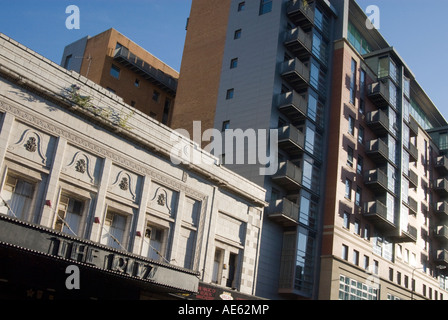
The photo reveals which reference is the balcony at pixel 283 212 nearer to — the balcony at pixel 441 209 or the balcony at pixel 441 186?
the balcony at pixel 441 209

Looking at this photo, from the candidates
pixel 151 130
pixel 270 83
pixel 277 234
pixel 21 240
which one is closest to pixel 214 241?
pixel 151 130

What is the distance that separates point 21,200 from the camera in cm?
2092

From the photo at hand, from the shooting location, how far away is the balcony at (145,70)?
180ft

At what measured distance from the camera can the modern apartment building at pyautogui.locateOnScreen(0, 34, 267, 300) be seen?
65.8 feet

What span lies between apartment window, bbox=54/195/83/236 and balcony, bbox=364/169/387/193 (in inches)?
1241

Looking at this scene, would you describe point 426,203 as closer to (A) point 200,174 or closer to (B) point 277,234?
(B) point 277,234

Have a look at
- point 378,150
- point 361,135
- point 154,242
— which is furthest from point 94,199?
point 361,135

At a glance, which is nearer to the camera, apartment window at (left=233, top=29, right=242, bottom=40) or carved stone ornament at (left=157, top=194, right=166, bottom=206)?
carved stone ornament at (left=157, top=194, right=166, bottom=206)

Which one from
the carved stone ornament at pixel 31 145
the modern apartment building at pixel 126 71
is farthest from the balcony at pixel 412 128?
the carved stone ornament at pixel 31 145

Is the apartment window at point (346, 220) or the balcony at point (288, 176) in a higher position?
the balcony at point (288, 176)

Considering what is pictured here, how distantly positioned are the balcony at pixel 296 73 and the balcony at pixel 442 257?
30.9 m

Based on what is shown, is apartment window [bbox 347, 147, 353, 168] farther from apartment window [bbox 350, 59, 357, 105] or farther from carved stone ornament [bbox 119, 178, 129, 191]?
carved stone ornament [bbox 119, 178, 129, 191]

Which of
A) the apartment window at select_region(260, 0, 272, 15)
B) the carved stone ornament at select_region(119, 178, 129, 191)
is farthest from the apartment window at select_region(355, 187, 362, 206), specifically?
the carved stone ornament at select_region(119, 178, 129, 191)

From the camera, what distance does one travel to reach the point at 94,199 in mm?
23359
